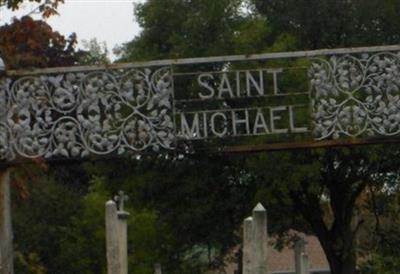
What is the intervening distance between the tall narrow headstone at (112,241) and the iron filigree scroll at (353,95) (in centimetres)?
279

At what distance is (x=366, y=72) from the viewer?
61.2 feet

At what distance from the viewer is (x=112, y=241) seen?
19.0 m

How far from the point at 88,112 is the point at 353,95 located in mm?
3250

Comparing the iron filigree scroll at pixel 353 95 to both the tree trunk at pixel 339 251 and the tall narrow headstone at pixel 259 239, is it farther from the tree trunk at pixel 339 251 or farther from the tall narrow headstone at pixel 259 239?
the tree trunk at pixel 339 251

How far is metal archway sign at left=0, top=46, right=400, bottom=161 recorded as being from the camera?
1800 centimetres

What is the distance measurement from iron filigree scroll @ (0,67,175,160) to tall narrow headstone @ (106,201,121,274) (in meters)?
1.23

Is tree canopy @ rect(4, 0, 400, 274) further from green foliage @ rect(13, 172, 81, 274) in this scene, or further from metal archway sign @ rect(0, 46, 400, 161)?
metal archway sign @ rect(0, 46, 400, 161)

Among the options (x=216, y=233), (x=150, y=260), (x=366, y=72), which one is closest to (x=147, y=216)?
(x=150, y=260)

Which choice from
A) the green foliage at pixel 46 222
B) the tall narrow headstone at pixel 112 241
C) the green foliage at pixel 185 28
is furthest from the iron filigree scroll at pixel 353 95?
the green foliage at pixel 46 222

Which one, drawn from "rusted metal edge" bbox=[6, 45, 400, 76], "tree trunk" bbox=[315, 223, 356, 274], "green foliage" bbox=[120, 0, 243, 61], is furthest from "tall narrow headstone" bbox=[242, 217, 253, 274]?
"tree trunk" bbox=[315, 223, 356, 274]

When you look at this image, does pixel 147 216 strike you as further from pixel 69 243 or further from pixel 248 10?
pixel 248 10

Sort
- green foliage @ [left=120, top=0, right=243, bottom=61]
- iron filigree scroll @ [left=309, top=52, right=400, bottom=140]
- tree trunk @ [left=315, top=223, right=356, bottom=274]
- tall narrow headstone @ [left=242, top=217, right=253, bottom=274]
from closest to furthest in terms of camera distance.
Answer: tall narrow headstone @ [left=242, top=217, right=253, bottom=274] < iron filigree scroll @ [left=309, top=52, right=400, bottom=140] < green foliage @ [left=120, top=0, right=243, bottom=61] < tree trunk @ [left=315, top=223, right=356, bottom=274]

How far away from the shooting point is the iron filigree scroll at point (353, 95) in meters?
18.5

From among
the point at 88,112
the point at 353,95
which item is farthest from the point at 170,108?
the point at 353,95
